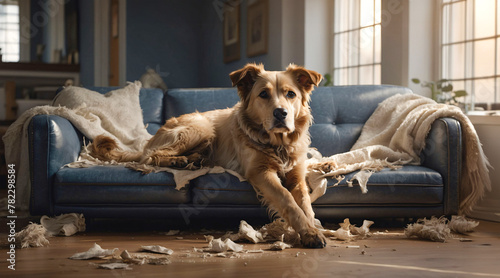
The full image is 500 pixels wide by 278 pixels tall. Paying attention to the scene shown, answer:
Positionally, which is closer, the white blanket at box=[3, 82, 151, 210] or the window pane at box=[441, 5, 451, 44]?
the white blanket at box=[3, 82, 151, 210]

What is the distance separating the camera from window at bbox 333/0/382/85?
15.9 feet

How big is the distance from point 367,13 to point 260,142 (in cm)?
257

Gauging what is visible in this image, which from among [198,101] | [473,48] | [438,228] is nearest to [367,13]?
[473,48]

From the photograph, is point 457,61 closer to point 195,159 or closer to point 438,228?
point 438,228

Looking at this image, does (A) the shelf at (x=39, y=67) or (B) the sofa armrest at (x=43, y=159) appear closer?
(B) the sofa armrest at (x=43, y=159)

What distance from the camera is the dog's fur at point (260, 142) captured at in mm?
2688

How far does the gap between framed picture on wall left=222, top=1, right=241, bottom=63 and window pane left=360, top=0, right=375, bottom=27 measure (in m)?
2.01

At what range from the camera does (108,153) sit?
3.13m

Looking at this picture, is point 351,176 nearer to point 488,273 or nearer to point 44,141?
point 488,273

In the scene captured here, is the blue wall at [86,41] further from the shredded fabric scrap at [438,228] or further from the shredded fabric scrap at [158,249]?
the shredded fabric scrap at [438,228]

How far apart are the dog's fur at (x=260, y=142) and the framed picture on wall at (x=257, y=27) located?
281cm

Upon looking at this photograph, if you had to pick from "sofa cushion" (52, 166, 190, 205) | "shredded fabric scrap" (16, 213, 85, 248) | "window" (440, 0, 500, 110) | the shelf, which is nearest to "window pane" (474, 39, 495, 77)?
"window" (440, 0, 500, 110)

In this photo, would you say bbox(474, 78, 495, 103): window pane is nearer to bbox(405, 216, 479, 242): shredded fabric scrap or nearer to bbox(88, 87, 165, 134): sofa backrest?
bbox(405, 216, 479, 242): shredded fabric scrap

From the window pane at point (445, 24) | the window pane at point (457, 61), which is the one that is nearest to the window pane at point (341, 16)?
the window pane at point (445, 24)
